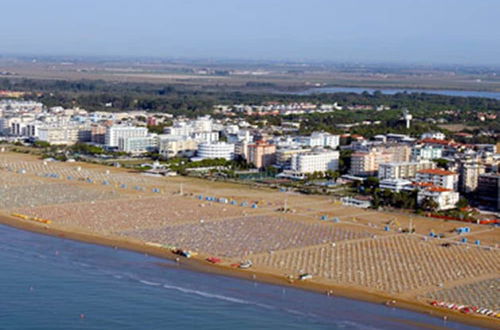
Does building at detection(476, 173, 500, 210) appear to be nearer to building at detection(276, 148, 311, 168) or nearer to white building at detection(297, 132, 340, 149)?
building at detection(276, 148, 311, 168)

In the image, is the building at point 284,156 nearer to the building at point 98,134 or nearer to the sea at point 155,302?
the building at point 98,134

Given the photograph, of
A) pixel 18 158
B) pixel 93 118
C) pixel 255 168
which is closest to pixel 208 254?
pixel 255 168

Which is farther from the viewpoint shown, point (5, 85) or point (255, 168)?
point (5, 85)

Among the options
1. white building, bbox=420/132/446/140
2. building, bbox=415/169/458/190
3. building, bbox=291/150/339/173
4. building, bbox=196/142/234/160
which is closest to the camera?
building, bbox=415/169/458/190

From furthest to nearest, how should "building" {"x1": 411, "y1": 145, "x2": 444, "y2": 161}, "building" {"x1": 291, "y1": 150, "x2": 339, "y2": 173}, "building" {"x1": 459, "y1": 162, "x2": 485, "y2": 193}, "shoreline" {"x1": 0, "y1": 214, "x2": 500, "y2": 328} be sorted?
1. "building" {"x1": 411, "y1": 145, "x2": 444, "y2": 161}
2. "building" {"x1": 291, "y1": 150, "x2": 339, "y2": 173}
3. "building" {"x1": 459, "y1": 162, "x2": 485, "y2": 193}
4. "shoreline" {"x1": 0, "y1": 214, "x2": 500, "y2": 328}

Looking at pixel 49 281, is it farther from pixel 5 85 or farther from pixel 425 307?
pixel 5 85

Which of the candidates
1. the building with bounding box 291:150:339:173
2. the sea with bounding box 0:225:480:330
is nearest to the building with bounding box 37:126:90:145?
the building with bounding box 291:150:339:173
